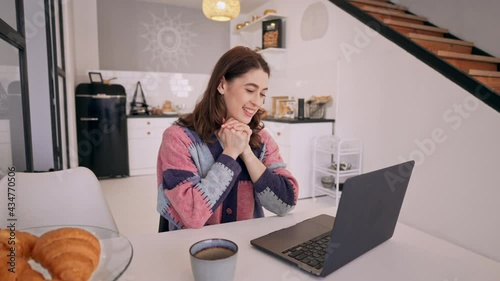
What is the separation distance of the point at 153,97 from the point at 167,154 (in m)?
4.26

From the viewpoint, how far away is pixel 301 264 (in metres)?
0.69

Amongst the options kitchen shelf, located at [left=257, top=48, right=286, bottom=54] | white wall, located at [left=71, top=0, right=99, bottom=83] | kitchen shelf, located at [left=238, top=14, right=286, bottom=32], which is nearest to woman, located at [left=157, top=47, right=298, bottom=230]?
kitchen shelf, located at [left=257, top=48, right=286, bottom=54]

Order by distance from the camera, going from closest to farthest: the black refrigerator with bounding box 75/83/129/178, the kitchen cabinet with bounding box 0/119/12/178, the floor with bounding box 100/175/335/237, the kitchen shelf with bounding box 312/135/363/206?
the kitchen cabinet with bounding box 0/119/12/178
the floor with bounding box 100/175/335/237
the kitchen shelf with bounding box 312/135/363/206
the black refrigerator with bounding box 75/83/129/178

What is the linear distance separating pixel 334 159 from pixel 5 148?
9.84ft

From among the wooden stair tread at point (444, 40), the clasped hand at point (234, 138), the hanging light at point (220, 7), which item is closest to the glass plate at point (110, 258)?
the clasped hand at point (234, 138)

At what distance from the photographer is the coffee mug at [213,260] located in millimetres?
574

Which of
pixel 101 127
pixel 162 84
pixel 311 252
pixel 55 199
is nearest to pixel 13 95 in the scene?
pixel 55 199

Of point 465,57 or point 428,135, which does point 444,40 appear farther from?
point 428,135

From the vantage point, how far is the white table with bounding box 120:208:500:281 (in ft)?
2.19

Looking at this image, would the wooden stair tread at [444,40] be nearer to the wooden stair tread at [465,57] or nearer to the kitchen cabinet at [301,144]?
the wooden stair tread at [465,57]

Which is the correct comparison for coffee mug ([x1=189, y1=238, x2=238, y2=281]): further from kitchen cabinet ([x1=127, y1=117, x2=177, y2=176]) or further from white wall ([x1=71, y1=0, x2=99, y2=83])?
white wall ([x1=71, y1=0, x2=99, y2=83])

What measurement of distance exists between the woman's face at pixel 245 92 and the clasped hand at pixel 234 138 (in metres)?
0.07

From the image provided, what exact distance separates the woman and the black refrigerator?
3455 mm

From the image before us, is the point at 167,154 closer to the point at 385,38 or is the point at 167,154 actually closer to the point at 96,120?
the point at 385,38
